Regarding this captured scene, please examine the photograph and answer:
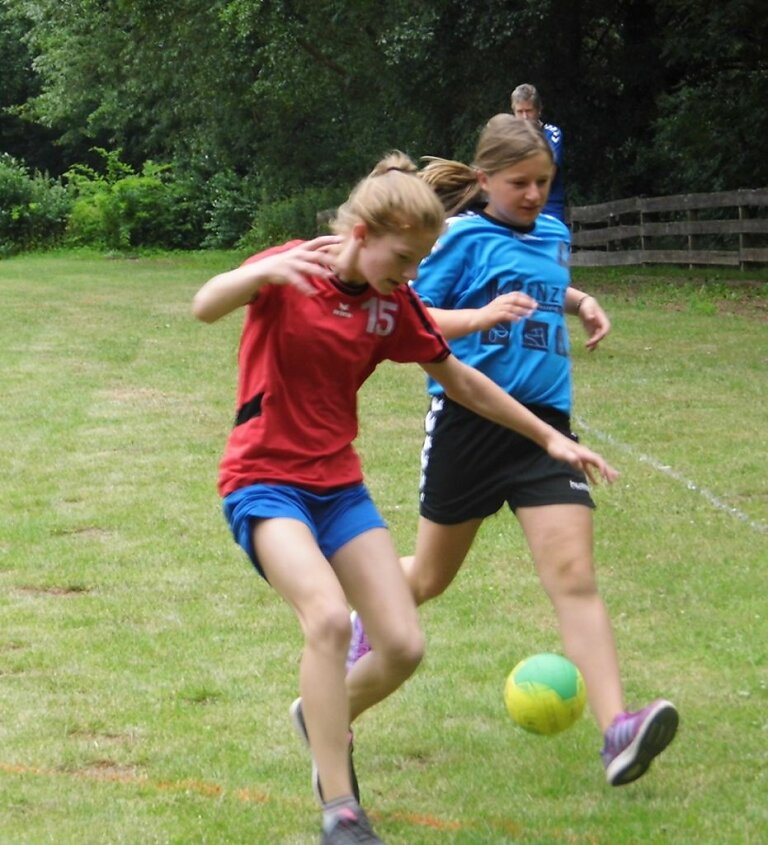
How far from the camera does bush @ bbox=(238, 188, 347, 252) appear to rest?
35.7 meters

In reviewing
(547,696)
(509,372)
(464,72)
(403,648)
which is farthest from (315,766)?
(464,72)

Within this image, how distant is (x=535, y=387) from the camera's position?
498cm

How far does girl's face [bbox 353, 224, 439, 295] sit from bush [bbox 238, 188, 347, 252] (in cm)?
3068

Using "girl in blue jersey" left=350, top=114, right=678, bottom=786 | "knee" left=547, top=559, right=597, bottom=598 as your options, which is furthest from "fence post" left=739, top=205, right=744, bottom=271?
"knee" left=547, top=559, right=597, bottom=598

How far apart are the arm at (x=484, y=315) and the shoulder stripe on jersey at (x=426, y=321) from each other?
0.10 m

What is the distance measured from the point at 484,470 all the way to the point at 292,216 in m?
32.4

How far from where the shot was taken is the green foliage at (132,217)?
40188 millimetres

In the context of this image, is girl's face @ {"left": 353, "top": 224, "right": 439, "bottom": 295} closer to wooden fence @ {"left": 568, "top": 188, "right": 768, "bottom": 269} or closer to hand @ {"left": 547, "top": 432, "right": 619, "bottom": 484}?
hand @ {"left": 547, "top": 432, "right": 619, "bottom": 484}

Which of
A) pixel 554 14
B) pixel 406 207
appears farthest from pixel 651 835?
pixel 554 14

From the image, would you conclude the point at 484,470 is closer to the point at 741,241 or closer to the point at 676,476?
the point at 676,476

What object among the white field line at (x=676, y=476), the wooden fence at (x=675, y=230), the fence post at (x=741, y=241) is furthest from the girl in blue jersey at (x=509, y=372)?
the fence post at (x=741, y=241)

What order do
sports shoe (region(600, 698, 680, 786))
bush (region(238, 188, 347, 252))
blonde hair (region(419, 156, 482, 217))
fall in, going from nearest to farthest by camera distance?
sports shoe (region(600, 698, 680, 786)) < blonde hair (region(419, 156, 482, 217)) < bush (region(238, 188, 347, 252))

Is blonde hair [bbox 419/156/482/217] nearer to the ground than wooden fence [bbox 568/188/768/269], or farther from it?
farther from it

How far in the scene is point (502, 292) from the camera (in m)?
4.99
